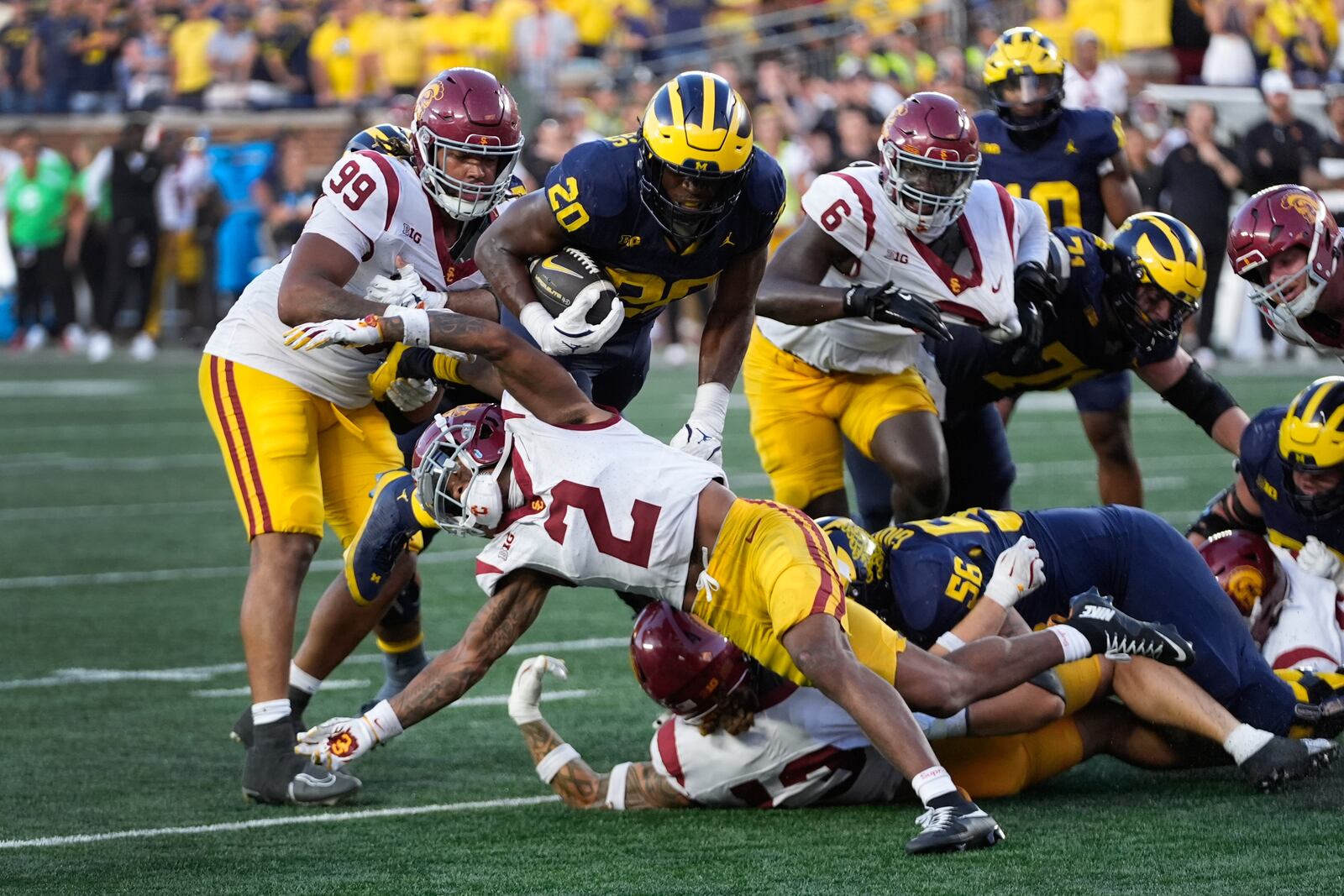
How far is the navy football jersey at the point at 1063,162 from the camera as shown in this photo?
7.46 metres

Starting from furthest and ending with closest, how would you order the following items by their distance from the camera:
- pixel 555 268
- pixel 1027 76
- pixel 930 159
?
pixel 1027 76 → pixel 930 159 → pixel 555 268

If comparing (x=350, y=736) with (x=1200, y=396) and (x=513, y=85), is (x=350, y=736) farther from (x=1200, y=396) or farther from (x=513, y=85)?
(x=513, y=85)

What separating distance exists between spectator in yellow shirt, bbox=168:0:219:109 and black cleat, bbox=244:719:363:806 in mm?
18059

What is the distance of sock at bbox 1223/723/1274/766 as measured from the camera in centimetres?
461

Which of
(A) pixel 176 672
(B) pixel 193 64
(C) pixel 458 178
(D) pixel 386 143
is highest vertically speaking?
(B) pixel 193 64

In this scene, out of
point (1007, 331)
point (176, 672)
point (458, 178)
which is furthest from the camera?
point (176, 672)

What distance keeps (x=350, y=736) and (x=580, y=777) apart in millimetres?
633

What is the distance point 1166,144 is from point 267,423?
10953mm

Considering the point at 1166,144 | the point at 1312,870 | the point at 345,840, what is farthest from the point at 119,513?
the point at 1166,144

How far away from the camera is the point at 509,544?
4.49 meters

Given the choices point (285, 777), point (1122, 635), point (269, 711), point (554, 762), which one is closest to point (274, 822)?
point (285, 777)

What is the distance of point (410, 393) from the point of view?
5375mm

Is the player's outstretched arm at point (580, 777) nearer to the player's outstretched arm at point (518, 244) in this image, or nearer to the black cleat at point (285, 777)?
the black cleat at point (285, 777)

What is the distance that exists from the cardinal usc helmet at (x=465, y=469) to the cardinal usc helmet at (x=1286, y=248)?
7.11ft
